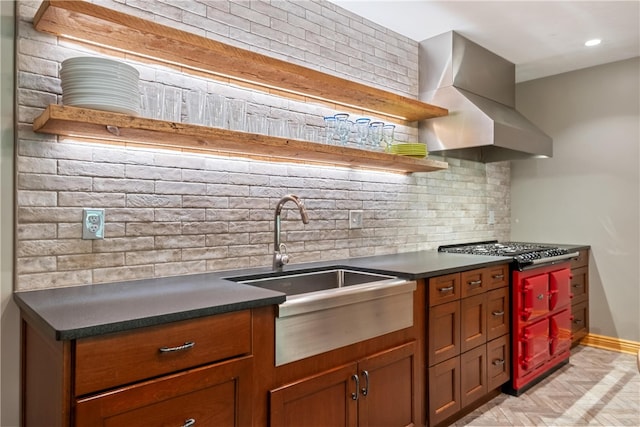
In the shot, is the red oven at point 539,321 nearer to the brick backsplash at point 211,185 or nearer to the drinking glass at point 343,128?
the brick backsplash at point 211,185

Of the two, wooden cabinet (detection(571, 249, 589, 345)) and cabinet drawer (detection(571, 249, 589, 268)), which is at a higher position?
cabinet drawer (detection(571, 249, 589, 268))

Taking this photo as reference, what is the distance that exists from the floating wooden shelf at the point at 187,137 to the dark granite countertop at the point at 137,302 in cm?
59

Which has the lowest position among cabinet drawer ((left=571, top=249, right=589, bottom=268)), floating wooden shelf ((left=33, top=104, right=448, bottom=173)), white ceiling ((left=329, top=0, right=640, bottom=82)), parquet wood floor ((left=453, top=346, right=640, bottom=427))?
parquet wood floor ((left=453, top=346, right=640, bottom=427))

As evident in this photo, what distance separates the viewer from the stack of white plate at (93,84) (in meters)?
1.43

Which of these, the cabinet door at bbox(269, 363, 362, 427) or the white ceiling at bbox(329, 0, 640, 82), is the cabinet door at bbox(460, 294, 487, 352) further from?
the white ceiling at bbox(329, 0, 640, 82)

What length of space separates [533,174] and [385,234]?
2.18 metres

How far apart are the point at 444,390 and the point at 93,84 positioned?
2166mm

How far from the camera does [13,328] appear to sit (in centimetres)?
147

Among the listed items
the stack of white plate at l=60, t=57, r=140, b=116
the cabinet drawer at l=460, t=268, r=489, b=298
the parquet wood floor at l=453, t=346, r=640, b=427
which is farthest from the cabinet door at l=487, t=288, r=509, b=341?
the stack of white plate at l=60, t=57, r=140, b=116

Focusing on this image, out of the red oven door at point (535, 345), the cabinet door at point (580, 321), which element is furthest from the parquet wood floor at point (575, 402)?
the cabinet door at point (580, 321)

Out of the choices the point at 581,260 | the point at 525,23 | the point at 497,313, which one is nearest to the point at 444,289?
the point at 497,313

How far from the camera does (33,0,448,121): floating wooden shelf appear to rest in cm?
147

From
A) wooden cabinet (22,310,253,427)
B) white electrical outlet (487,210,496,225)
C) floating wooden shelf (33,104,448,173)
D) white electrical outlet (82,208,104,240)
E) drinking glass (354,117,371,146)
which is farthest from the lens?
white electrical outlet (487,210,496,225)

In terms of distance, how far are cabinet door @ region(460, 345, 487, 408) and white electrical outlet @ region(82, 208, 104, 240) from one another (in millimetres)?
1944
